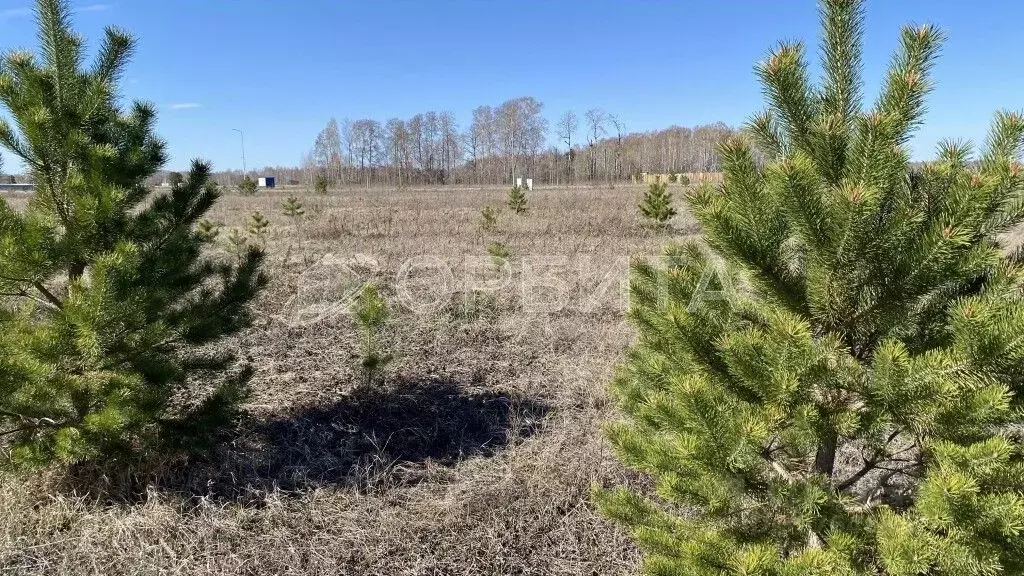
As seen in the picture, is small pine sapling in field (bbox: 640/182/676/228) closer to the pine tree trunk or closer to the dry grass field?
the dry grass field

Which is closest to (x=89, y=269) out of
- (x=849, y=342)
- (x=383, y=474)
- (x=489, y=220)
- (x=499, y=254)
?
(x=383, y=474)

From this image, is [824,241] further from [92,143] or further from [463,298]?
[463,298]

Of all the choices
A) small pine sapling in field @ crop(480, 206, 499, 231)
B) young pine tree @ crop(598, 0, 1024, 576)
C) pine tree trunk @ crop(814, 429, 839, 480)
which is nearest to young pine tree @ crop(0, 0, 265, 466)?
young pine tree @ crop(598, 0, 1024, 576)

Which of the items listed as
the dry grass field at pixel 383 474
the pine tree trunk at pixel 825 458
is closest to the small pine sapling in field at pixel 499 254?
the dry grass field at pixel 383 474

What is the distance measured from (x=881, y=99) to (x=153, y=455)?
4.07m

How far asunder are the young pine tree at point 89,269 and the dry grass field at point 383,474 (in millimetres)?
415

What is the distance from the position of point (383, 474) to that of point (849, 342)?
283 cm

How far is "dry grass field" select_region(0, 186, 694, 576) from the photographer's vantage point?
3.09 meters

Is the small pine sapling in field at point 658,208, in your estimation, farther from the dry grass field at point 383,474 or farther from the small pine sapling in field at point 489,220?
the dry grass field at point 383,474

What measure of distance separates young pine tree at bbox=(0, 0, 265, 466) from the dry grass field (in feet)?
1.36

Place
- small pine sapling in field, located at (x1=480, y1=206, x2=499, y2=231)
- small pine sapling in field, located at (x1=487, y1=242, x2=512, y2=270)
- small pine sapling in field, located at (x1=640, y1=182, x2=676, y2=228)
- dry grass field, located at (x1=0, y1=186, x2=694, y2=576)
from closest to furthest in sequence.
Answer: dry grass field, located at (x1=0, y1=186, x2=694, y2=576), small pine sapling in field, located at (x1=487, y1=242, x2=512, y2=270), small pine sapling in field, located at (x1=480, y1=206, x2=499, y2=231), small pine sapling in field, located at (x1=640, y1=182, x2=676, y2=228)

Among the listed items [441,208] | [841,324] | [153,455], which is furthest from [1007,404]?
[441,208]

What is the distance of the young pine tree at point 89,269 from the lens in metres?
2.89

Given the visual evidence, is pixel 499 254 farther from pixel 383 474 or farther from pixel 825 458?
pixel 825 458
